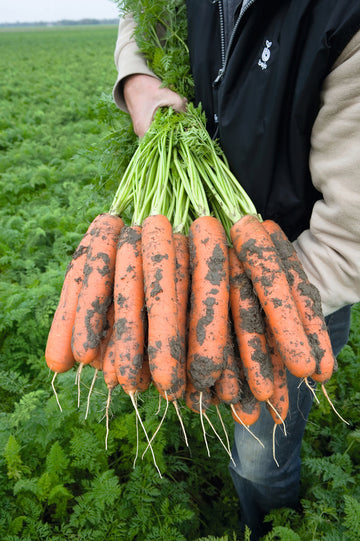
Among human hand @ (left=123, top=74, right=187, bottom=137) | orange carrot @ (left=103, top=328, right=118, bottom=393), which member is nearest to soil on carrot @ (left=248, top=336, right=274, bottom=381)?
orange carrot @ (left=103, top=328, right=118, bottom=393)

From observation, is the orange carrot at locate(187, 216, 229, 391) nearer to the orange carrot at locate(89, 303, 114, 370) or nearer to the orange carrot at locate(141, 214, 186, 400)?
the orange carrot at locate(141, 214, 186, 400)

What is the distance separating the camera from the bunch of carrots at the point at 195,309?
120 centimetres

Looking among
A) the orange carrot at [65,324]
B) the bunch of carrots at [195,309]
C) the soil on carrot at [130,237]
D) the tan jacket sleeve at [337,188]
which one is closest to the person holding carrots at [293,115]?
the tan jacket sleeve at [337,188]

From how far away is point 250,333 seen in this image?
125 centimetres

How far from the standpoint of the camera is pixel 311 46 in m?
1.10

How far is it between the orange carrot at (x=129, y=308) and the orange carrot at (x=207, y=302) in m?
0.17

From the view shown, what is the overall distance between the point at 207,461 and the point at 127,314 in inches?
62.8

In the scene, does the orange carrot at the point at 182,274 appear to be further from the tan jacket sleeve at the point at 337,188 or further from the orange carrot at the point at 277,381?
the tan jacket sleeve at the point at 337,188

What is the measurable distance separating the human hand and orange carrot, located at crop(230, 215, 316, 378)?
0.76 metres

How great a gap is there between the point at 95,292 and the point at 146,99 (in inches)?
39.3

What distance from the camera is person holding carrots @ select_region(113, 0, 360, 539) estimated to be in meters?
1.09

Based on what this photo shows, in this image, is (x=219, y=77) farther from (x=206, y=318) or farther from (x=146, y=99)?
(x=206, y=318)

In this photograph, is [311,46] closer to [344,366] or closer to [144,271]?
[144,271]

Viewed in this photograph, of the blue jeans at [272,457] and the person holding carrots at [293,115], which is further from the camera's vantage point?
the blue jeans at [272,457]
